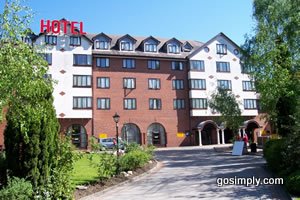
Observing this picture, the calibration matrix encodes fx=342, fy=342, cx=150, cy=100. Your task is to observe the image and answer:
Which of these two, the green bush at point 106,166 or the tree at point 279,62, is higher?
the tree at point 279,62

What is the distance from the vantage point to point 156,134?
47.6m

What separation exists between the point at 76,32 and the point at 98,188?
33.4 m

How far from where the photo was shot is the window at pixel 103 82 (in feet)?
146

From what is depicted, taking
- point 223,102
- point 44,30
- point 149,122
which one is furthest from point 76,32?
point 223,102

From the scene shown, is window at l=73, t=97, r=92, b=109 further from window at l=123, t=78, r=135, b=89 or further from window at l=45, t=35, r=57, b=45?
window at l=45, t=35, r=57, b=45

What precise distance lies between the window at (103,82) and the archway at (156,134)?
8.27 meters

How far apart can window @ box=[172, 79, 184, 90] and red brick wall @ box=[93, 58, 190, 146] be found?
439mm

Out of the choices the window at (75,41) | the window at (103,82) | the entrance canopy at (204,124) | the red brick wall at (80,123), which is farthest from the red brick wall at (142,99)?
the window at (75,41)

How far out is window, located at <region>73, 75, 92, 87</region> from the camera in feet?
140

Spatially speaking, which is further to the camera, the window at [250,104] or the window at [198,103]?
the window at [250,104]

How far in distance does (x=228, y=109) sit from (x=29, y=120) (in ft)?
94.3

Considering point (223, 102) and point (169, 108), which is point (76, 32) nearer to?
point (169, 108)

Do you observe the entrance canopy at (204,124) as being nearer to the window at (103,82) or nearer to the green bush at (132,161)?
the window at (103,82)

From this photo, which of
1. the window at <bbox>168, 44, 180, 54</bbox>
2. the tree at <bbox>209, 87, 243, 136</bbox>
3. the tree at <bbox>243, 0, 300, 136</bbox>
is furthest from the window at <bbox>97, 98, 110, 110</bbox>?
the tree at <bbox>243, 0, 300, 136</bbox>
